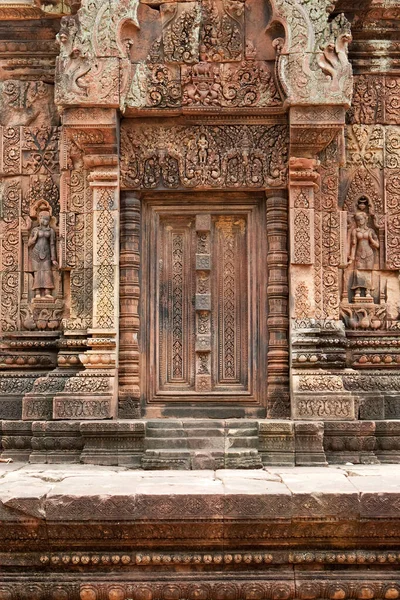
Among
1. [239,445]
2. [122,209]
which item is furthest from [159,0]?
[239,445]

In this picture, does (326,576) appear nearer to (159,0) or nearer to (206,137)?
(206,137)

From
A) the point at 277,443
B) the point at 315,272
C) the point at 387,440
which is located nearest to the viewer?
the point at 277,443

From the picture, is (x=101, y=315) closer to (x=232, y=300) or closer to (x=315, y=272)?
(x=232, y=300)

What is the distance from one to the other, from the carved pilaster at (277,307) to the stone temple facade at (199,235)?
2 cm

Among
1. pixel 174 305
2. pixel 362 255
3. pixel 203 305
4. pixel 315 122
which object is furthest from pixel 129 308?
pixel 315 122

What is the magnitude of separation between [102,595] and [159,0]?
553 cm

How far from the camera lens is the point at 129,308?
7.50 metres

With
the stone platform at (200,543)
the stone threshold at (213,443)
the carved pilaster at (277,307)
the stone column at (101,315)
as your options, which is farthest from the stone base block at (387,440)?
the stone column at (101,315)

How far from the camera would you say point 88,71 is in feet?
23.6

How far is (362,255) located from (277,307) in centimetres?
108

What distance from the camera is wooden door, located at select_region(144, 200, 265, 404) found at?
755cm

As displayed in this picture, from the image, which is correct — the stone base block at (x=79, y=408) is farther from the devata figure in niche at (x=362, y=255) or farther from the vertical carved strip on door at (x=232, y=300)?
the devata figure in niche at (x=362, y=255)

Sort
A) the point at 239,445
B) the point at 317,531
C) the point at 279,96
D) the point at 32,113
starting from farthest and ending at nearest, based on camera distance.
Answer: the point at 32,113, the point at 279,96, the point at 239,445, the point at 317,531

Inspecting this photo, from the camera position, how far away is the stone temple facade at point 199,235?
704cm
